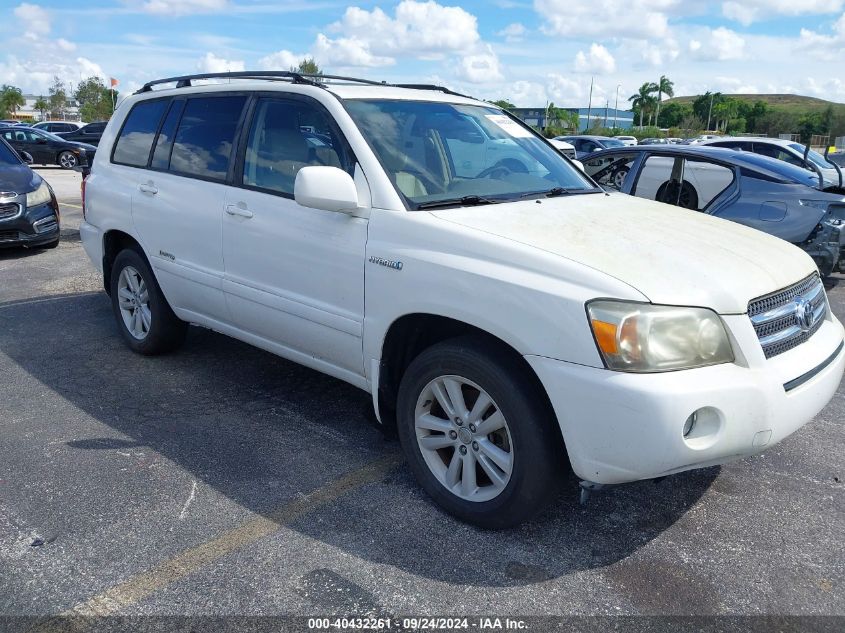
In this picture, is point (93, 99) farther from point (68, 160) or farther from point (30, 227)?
point (30, 227)

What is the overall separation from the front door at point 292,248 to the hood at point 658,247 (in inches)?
23.6

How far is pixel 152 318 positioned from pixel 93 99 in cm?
7363

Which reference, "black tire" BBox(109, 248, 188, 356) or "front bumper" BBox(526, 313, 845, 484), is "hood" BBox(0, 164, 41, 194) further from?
"front bumper" BBox(526, 313, 845, 484)

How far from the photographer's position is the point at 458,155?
153 inches

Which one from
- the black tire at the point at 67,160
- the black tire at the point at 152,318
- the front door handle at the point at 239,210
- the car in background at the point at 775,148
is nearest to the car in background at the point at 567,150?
the front door handle at the point at 239,210

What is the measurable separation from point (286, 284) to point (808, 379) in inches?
95.1

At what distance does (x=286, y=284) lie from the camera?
3797 mm

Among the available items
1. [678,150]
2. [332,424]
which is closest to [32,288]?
[332,424]

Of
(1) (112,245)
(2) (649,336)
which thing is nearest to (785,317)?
(2) (649,336)

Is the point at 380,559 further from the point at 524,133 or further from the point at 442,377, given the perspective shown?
the point at 524,133

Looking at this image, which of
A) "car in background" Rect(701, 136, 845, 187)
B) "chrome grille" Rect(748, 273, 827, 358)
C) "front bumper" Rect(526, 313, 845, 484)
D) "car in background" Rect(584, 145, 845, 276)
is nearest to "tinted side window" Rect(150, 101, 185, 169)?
"front bumper" Rect(526, 313, 845, 484)

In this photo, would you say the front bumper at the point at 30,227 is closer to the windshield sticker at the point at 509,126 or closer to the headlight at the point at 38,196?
the headlight at the point at 38,196

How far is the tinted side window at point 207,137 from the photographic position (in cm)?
427

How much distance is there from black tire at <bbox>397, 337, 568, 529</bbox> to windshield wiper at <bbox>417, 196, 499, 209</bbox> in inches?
25.8
